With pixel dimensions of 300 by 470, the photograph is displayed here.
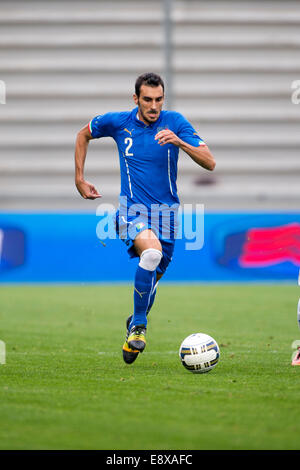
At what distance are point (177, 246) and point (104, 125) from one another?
7628 millimetres

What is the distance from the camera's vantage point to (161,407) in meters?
4.25

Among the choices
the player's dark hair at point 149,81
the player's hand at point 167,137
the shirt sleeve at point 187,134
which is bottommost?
the player's hand at point 167,137

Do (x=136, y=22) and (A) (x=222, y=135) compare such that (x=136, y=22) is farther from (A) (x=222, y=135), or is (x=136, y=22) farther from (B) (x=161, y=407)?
(B) (x=161, y=407)

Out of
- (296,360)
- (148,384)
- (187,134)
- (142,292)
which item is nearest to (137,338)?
(142,292)

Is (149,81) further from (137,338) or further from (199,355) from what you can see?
(199,355)

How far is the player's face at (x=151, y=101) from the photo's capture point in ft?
19.8

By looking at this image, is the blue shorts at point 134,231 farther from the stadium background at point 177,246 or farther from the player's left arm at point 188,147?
the stadium background at point 177,246

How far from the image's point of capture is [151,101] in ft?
20.0

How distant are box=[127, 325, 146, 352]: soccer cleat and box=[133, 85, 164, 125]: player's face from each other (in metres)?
1.56

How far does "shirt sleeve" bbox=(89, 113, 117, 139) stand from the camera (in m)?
6.41

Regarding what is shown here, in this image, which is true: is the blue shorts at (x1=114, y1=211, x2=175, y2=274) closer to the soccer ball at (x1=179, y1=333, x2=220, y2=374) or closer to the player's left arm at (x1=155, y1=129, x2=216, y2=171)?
the player's left arm at (x1=155, y1=129, x2=216, y2=171)

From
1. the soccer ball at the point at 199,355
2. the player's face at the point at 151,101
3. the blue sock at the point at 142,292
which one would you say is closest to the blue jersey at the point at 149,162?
the player's face at the point at 151,101

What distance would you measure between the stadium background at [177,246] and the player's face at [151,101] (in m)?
1.85
